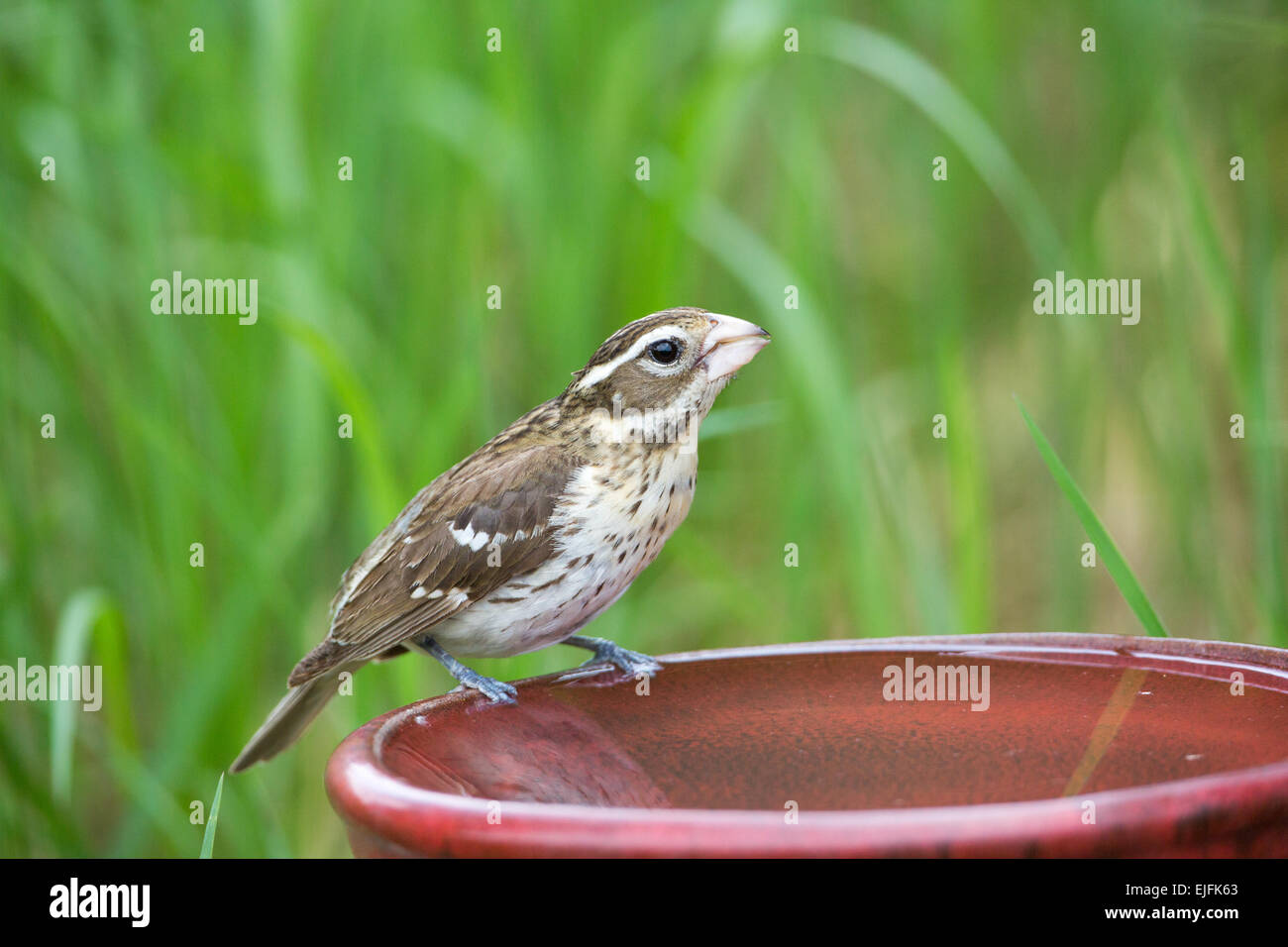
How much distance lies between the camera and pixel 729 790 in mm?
1566

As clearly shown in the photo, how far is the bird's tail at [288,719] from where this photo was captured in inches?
101

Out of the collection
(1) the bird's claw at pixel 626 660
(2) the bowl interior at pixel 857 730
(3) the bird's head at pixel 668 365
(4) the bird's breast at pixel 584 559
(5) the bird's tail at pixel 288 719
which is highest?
(3) the bird's head at pixel 668 365

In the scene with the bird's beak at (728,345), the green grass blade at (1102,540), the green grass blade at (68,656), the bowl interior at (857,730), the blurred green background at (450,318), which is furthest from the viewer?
the blurred green background at (450,318)

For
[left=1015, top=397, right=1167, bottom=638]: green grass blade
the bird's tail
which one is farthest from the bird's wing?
[left=1015, top=397, right=1167, bottom=638]: green grass blade

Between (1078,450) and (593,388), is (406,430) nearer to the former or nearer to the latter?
(593,388)

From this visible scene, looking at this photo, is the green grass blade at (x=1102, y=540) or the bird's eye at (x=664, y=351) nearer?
the green grass blade at (x=1102, y=540)

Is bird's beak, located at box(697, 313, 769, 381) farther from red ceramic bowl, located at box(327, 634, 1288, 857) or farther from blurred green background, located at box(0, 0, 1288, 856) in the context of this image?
red ceramic bowl, located at box(327, 634, 1288, 857)

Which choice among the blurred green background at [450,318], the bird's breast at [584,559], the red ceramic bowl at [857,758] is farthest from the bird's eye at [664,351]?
the red ceramic bowl at [857,758]

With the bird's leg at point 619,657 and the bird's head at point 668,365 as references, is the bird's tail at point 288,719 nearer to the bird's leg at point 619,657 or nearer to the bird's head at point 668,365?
the bird's leg at point 619,657

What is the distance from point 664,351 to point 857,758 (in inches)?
42.2

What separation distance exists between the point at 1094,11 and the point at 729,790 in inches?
109

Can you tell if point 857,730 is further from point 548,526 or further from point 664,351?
point 664,351

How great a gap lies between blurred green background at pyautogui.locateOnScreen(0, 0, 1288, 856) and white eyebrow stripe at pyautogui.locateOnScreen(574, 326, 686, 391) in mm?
443
